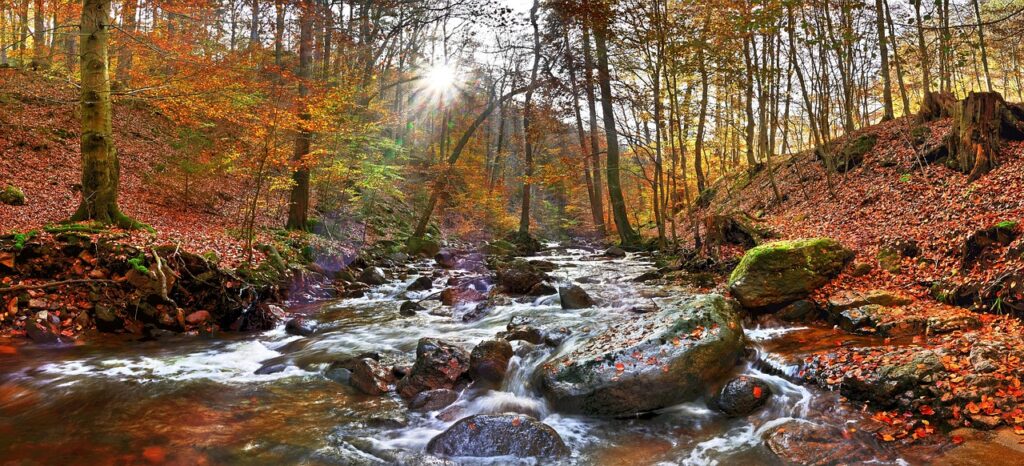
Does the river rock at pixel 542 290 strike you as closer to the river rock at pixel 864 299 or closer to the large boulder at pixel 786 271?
the large boulder at pixel 786 271

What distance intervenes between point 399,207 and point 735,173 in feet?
55.4

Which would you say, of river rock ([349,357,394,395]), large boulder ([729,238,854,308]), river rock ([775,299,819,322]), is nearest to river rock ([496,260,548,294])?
large boulder ([729,238,854,308])

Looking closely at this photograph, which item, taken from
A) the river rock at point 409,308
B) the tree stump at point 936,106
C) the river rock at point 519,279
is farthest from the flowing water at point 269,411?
the tree stump at point 936,106

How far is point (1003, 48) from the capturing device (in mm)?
22031

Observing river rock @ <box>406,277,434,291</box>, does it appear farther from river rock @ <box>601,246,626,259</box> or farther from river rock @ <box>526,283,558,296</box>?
river rock @ <box>601,246,626,259</box>

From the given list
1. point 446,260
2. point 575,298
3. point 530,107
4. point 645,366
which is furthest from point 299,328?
point 530,107

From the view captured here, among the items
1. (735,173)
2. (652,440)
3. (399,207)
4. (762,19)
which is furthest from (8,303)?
(735,173)

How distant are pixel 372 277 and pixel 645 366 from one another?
9.45m

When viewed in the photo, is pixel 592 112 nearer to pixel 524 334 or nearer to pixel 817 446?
pixel 524 334

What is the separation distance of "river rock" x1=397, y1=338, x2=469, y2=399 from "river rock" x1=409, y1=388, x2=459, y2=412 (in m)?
0.19

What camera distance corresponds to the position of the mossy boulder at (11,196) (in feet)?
33.7

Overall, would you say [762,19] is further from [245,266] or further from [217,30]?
[217,30]

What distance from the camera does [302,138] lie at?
14.2 m

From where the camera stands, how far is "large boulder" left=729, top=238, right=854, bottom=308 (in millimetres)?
7746
